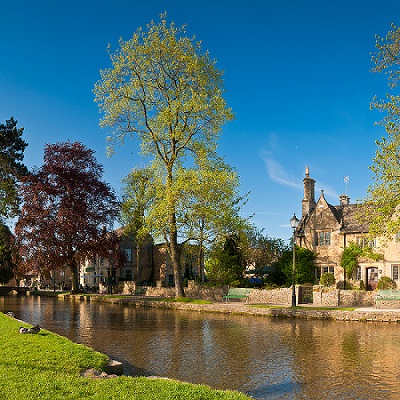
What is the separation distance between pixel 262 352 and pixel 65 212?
36453mm

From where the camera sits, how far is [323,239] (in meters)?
46.9

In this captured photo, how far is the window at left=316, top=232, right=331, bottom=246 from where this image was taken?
4656 centimetres

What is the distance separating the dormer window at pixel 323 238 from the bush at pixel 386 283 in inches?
265

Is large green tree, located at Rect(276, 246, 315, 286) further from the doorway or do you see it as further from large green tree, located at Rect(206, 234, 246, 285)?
the doorway

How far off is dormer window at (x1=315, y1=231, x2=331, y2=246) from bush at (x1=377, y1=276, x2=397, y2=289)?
6738mm

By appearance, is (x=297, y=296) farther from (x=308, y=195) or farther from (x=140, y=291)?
(x=140, y=291)

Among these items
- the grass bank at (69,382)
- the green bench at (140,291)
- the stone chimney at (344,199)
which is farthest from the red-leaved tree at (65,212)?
the grass bank at (69,382)

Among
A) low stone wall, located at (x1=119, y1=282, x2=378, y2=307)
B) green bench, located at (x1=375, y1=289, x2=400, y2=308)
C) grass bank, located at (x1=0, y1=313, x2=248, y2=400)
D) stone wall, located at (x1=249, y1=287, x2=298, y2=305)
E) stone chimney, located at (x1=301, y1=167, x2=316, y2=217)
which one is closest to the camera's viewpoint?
grass bank, located at (x1=0, y1=313, x2=248, y2=400)

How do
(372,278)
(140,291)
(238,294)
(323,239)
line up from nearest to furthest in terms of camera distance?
(238,294) → (372,278) → (323,239) → (140,291)

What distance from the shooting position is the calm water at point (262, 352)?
36.9ft

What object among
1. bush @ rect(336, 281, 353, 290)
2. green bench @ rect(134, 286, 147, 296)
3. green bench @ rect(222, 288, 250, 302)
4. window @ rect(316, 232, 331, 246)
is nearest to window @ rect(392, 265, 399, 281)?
bush @ rect(336, 281, 353, 290)

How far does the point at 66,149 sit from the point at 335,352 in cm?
4245

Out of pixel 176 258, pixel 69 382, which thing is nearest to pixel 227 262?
pixel 176 258

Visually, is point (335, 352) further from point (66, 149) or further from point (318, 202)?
point (66, 149)
